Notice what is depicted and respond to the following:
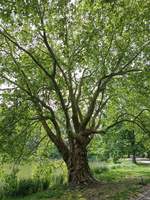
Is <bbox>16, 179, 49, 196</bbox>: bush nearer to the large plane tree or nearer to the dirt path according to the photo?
the large plane tree

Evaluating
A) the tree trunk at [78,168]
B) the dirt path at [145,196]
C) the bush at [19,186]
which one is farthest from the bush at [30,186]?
the dirt path at [145,196]

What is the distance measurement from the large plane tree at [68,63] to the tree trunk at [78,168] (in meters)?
0.05

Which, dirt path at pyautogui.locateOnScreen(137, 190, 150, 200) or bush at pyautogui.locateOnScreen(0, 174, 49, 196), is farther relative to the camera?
bush at pyautogui.locateOnScreen(0, 174, 49, 196)

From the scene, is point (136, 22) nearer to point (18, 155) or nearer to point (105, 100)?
point (105, 100)

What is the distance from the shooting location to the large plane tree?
18703 millimetres

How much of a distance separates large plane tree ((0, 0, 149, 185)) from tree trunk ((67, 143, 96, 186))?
2.1 inches

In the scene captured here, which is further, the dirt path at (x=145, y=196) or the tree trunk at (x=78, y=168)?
the tree trunk at (x=78, y=168)

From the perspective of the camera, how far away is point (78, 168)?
2205 cm

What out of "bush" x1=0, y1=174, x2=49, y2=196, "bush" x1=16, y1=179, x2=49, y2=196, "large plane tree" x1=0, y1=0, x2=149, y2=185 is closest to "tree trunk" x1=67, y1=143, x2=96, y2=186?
"large plane tree" x1=0, y1=0, x2=149, y2=185

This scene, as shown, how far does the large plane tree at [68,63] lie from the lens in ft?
61.4

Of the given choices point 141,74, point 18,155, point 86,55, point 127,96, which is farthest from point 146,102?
point 18,155

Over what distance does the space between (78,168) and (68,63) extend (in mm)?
5840

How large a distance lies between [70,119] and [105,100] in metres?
2.97

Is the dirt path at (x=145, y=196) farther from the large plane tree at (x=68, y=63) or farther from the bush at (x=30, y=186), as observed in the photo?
the bush at (x=30, y=186)
